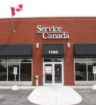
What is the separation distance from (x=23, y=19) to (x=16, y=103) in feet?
35.7

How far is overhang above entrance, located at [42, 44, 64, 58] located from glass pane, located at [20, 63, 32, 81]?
2093 millimetres

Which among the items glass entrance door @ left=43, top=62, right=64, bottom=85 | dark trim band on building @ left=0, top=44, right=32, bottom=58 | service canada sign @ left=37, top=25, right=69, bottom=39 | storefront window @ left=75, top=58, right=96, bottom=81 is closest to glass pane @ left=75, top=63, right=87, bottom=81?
storefront window @ left=75, top=58, right=96, bottom=81

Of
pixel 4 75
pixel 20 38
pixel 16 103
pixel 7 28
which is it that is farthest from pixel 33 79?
pixel 16 103

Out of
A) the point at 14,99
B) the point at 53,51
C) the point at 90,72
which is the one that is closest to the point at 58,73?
the point at 53,51

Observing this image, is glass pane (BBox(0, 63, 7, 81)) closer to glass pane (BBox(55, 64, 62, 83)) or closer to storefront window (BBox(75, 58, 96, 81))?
glass pane (BBox(55, 64, 62, 83))

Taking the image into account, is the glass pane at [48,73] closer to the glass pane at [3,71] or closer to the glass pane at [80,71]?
the glass pane at [80,71]

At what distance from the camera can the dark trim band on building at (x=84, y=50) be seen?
18281mm

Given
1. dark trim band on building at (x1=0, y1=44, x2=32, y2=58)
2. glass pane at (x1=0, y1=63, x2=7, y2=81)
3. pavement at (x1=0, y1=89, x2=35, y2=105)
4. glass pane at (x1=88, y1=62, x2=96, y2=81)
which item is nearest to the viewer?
pavement at (x1=0, y1=89, x2=35, y2=105)

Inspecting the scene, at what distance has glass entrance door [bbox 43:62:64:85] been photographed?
19.1m

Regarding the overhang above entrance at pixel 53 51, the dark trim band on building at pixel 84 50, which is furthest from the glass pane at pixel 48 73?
the dark trim band on building at pixel 84 50

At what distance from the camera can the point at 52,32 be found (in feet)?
63.9

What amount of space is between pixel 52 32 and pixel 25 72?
479 centimetres

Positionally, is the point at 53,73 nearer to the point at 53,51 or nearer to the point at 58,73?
the point at 58,73

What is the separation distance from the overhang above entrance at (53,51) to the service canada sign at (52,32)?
909 millimetres
